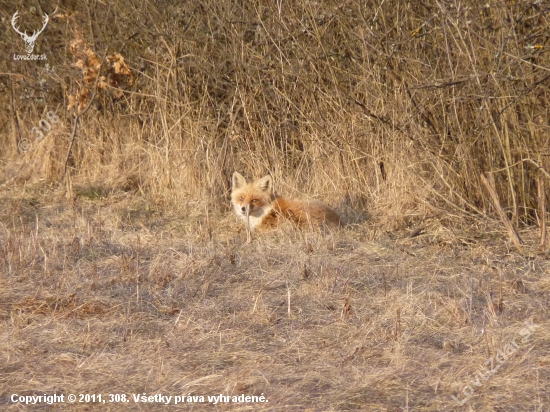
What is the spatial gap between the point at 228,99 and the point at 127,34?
1.48 metres

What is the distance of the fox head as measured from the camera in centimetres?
745

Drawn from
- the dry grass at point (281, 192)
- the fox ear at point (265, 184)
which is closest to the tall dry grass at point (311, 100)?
the dry grass at point (281, 192)

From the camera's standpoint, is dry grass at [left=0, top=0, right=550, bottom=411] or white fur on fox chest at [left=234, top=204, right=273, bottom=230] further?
white fur on fox chest at [left=234, top=204, right=273, bottom=230]

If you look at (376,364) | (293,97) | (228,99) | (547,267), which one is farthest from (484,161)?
(376,364)

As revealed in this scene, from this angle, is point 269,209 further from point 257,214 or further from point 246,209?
point 246,209

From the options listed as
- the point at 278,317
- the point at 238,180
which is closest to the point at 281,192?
the point at 238,180

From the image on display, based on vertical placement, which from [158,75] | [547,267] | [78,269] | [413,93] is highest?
[158,75]

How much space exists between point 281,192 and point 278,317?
3729 millimetres

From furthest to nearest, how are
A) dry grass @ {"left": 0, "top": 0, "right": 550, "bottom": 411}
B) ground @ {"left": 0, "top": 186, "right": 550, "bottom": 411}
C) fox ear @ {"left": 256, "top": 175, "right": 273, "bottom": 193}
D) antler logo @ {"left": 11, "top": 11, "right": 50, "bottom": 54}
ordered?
antler logo @ {"left": 11, "top": 11, "right": 50, "bottom": 54} < fox ear @ {"left": 256, "top": 175, "right": 273, "bottom": 193} < dry grass @ {"left": 0, "top": 0, "right": 550, "bottom": 411} < ground @ {"left": 0, "top": 186, "right": 550, "bottom": 411}

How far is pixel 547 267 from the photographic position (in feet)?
19.2

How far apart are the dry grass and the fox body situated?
0.81 ft

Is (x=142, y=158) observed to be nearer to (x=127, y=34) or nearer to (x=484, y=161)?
(x=127, y=34)

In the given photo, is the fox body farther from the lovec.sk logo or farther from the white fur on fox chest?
the lovec.sk logo

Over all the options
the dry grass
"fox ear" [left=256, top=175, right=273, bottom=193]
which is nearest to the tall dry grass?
the dry grass
